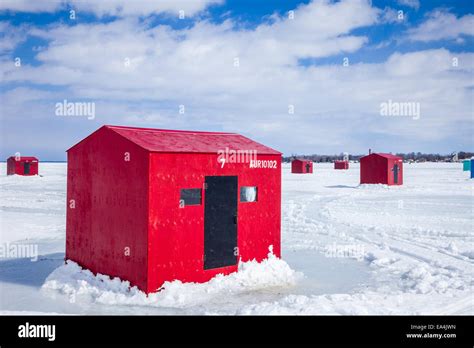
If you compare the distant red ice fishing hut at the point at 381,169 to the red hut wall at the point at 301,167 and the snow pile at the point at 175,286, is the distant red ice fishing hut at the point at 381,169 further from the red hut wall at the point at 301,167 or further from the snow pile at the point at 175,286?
the snow pile at the point at 175,286

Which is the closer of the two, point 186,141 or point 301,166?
point 186,141

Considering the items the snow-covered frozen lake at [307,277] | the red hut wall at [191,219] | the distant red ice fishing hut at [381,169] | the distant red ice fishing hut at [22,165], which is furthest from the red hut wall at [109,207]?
the distant red ice fishing hut at [22,165]

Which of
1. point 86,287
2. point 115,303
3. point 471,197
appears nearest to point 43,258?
point 86,287

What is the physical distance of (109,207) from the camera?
30.3ft

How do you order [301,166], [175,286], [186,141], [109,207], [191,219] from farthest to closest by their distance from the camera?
1. [301,166]
2. [186,141]
3. [109,207]
4. [191,219]
5. [175,286]

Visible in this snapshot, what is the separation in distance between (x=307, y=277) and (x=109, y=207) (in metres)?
4.66

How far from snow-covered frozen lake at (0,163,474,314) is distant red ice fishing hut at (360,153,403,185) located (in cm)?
1571

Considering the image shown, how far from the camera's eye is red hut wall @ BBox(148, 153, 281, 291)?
8289mm

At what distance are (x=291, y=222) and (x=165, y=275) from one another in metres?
9.71

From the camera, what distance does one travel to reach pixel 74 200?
10.4 metres

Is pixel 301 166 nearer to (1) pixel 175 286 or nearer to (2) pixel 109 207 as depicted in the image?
(2) pixel 109 207

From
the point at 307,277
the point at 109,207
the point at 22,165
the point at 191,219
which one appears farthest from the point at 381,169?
the point at 22,165

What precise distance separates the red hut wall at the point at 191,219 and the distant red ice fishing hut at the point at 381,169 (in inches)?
1004

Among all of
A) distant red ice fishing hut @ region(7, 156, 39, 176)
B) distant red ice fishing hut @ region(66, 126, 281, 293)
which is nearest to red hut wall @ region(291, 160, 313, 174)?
distant red ice fishing hut @ region(7, 156, 39, 176)
